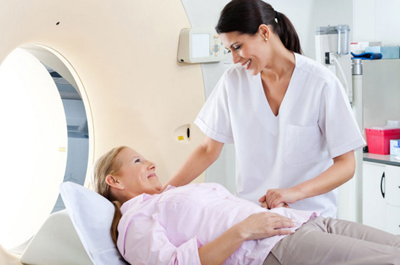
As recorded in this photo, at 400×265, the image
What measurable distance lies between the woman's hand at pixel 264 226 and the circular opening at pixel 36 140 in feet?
3.03

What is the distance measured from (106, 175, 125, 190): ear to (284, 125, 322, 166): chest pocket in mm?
640

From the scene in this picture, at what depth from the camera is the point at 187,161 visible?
198cm

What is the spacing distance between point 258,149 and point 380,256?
2.27 ft

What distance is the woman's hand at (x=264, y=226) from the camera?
1.39 m

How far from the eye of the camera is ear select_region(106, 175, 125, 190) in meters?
1.83

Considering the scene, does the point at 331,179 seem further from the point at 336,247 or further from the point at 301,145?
the point at 336,247

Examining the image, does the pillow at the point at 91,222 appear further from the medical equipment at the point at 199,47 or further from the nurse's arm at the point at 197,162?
the medical equipment at the point at 199,47

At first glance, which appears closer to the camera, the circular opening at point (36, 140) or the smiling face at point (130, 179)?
the smiling face at point (130, 179)

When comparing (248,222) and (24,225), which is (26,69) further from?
(248,222)

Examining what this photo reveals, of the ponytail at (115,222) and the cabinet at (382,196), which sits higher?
the ponytail at (115,222)

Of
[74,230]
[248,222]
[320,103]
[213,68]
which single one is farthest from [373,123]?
[74,230]

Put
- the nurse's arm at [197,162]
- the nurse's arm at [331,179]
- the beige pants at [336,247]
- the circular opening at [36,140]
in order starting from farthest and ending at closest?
the circular opening at [36,140]
the nurse's arm at [197,162]
the nurse's arm at [331,179]
the beige pants at [336,247]

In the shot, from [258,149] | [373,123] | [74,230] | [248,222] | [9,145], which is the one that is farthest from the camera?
[373,123]

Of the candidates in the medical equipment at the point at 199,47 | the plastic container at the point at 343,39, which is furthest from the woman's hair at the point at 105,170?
the plastic container at the point at 343,39
